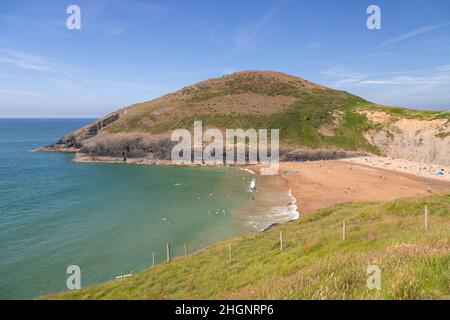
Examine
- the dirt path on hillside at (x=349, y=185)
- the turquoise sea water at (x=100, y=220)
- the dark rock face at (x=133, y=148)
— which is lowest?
the turquoise sea water at (x=100, y=220)

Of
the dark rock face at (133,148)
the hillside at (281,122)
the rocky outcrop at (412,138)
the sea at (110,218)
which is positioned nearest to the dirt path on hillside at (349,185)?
the sea at (110,218)

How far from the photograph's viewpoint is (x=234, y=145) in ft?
300

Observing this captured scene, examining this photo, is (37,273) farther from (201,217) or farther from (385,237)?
(385,237)

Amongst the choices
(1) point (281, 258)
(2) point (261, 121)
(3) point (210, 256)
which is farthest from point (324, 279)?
(2) point (261, 121)

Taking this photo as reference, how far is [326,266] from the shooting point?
29.9 feet

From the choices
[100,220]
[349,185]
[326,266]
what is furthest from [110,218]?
[349,185]

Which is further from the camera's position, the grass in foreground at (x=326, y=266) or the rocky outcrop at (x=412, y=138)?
the rocky outcrop at (x=412, y=138)

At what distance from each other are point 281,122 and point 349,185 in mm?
48534

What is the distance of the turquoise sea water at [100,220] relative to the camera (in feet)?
89.8

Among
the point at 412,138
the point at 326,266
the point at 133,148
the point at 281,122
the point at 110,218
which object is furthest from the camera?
the point at 281,122

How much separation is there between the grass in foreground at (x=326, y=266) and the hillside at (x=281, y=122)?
5760 centimetres

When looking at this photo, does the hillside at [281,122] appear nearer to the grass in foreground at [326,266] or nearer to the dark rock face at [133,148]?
the dark rock face at [133,148]

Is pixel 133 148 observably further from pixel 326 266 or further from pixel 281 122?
pixel 326 266
